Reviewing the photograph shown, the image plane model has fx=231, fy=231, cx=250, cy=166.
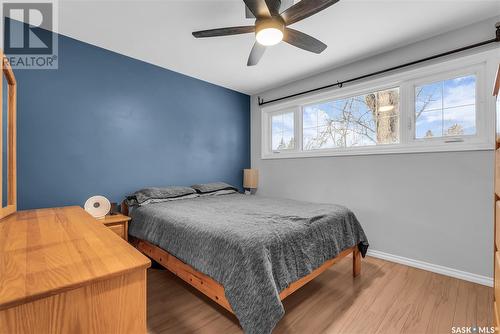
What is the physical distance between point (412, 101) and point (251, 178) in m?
2.46

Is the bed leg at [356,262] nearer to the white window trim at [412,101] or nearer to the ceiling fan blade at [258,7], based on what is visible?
the white window trim at [412,101]

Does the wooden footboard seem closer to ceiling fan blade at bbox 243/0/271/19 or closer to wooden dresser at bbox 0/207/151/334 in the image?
wooden dresser at bbox 0/207/151/334

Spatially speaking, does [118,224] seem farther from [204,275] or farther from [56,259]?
[56,259]

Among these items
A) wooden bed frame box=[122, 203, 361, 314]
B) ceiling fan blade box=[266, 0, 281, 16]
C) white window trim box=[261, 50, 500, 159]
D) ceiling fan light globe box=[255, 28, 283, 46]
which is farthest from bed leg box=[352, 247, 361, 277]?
ceiling fan blade box=[266, 0, 281, 16]

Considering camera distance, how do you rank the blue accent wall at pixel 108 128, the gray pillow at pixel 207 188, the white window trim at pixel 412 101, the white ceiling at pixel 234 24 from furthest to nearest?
1. the gray pillow at pixel 207 188
2. the blue accent wall at pixel 108 128
3. the white window trim at pixel 412 101
4. the white ceiling at pixel 234 24

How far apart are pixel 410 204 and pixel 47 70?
400 cm

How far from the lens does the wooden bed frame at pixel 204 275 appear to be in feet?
4.93

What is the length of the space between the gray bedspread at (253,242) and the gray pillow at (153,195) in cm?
23

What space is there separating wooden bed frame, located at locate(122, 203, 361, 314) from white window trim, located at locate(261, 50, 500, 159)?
50.9 inches

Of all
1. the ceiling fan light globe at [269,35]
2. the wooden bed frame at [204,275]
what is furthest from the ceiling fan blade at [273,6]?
the wooden bed frame at [204,275]

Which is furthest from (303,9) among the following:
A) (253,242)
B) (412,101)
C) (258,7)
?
(412,101)

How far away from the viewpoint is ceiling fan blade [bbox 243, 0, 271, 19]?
1513 millimetres

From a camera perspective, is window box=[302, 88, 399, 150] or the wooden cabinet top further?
window box=[302, 88, 399, 150]

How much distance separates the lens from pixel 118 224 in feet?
7.72
